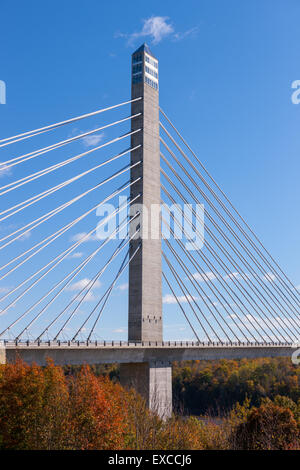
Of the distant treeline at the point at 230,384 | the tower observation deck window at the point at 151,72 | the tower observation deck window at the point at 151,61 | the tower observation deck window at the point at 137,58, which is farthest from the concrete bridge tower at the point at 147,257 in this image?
the distant treeline at the point at 230,384

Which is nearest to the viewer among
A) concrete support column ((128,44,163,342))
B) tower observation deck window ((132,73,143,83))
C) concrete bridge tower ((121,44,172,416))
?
concrete bridge tower ((121,44,172,416))

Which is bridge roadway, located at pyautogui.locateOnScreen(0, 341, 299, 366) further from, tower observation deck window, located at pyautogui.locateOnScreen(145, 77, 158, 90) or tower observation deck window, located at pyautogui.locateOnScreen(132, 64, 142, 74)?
tower observation deck window, located at pyautogui.locateOnScreen(132, 64, 142, 74)

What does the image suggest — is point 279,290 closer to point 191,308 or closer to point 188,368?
point 191,308

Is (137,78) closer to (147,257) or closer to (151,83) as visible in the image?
(151,83)

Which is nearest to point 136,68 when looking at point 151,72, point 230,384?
point 151,72

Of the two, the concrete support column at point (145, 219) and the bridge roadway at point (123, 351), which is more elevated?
the concrete support column at point (145, 219)

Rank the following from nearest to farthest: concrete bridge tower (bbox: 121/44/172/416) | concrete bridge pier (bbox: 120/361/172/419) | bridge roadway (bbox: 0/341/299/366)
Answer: bridge roadway (bbox: 0/341/299/366)
concrete bridge pier (bbox: 120/361/172/419)
concrete bridge tower (bbox: 121/44/172/416)

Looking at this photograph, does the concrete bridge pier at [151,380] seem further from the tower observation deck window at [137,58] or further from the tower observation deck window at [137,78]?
the tower observation deck window at [137,58]

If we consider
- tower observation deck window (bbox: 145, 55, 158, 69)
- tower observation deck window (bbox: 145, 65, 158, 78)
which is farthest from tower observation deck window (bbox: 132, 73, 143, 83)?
tower observation deck window (bbox: 145, 55, 158, 69)
